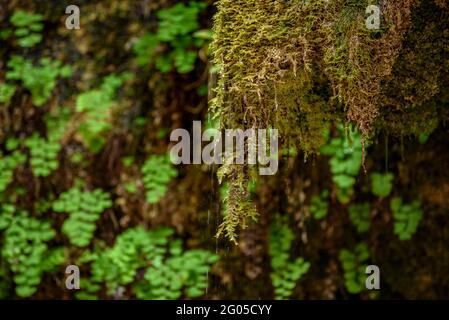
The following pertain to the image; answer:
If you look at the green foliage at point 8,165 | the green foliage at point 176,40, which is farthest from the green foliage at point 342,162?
the green foliage at point 8,165

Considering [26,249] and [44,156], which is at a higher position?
[44,156]

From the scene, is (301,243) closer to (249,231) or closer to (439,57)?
(249,231)

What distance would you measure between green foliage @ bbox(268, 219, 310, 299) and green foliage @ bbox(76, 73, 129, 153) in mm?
1236

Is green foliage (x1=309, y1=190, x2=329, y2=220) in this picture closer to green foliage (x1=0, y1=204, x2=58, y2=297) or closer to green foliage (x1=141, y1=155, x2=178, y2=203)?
green foliage (x1=141, y1=155, x2=178, y2=203)

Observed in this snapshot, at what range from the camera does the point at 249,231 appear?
3.16m

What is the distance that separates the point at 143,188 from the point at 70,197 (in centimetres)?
47

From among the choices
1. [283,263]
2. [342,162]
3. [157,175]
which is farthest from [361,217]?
[157,175]

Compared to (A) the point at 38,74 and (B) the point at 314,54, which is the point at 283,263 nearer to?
(B) the point at 314,54

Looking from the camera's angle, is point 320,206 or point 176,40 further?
point 176,40

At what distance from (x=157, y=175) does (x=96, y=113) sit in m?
0.57

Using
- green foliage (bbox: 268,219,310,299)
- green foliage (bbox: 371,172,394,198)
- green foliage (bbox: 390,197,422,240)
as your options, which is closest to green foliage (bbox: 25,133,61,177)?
green foliage (bbox: 268,219,310,299)

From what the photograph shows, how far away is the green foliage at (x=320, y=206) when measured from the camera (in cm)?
316

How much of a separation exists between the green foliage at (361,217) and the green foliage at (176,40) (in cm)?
136

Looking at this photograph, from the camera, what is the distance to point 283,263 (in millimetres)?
3129
